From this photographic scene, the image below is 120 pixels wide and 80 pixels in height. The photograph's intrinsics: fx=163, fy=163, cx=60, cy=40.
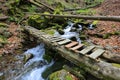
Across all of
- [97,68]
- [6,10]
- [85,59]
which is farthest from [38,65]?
[6,10]

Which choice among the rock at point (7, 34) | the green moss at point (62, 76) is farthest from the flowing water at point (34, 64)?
the rock at point (7, 34)

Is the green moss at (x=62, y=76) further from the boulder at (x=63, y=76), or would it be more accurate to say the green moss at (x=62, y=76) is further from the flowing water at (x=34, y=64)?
the flowing water at (x=34, y=64)

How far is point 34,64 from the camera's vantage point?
7.62 metres

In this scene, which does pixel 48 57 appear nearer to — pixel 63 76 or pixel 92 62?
pixel 63 76

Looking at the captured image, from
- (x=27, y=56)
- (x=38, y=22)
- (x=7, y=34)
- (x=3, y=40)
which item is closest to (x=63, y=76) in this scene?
(x=27, y=56)

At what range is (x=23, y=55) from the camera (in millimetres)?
8562

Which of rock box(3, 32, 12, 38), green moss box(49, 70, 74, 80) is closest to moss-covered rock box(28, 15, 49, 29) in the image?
rock box(3, 32, 12, 38)

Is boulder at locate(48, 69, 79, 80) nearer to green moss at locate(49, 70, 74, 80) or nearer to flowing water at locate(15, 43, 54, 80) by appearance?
green moss at locate(49, 70, 74, 80)

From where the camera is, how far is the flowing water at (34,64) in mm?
6677

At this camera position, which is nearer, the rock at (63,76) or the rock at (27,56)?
the rock at (63,76)

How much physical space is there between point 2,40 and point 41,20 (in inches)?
137

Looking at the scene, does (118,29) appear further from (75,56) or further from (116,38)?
(75,56)

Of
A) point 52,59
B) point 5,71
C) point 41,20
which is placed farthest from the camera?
point 41,20

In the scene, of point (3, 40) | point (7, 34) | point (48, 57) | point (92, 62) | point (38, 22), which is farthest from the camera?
point (38, 22)
